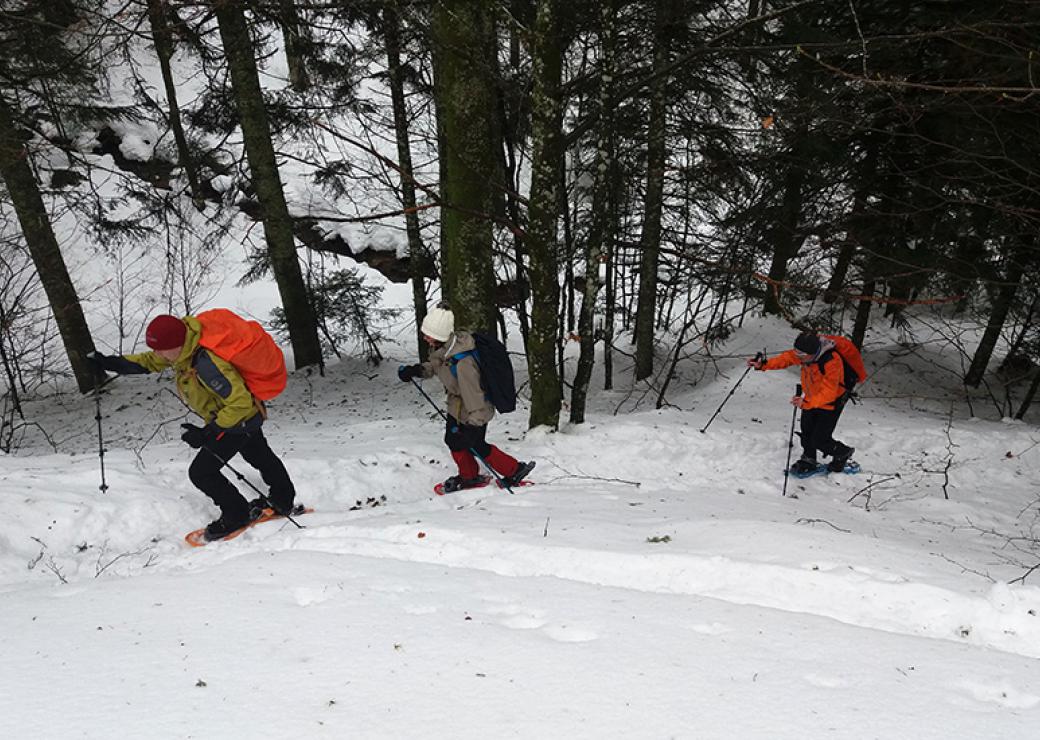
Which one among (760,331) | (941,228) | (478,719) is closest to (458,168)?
(478,719)

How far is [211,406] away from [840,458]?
7.01 metres

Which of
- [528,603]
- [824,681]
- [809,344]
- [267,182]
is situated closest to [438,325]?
[528,603]

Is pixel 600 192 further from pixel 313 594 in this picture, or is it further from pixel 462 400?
pixel 313 594

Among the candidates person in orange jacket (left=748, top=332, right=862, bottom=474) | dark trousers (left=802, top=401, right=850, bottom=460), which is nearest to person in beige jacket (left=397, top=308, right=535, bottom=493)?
person in orange jacket (left=748, top=332, right=862, bottom=474)

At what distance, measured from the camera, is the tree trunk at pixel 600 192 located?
6.30 meters

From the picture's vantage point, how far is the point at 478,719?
8.26ft

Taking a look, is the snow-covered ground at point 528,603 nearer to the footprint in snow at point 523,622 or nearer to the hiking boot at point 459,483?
the footprint in snow at point 523,622

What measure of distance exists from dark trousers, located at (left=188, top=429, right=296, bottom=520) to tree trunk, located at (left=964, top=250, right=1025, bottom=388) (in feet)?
30.1

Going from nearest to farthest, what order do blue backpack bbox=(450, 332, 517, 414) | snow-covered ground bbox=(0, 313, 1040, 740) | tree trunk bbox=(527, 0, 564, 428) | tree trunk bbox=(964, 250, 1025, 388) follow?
snow-covered ground bbox=(0, 313, 1040, 740) → blue backpack bbox=(450, 332, 517, 414) → tree trunk bbox=(527, 0, 564, 428) → tree trunk bbox=(964, 250, 1025, 388)

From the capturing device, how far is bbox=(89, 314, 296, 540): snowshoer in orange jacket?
4574 millimetres

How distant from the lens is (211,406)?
16.1 ft

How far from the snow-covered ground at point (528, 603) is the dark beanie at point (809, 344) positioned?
1643 millimetres

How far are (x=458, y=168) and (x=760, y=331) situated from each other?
11795mm

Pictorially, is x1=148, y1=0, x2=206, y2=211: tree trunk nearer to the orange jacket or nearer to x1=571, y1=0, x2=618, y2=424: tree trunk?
x1=571, y1=0, x2=618, y2=424: tree trunk
